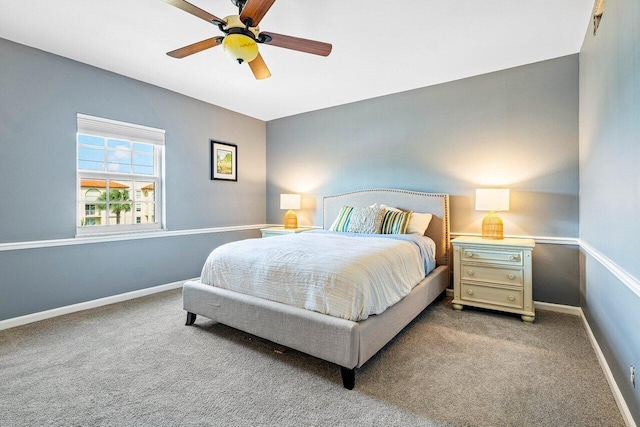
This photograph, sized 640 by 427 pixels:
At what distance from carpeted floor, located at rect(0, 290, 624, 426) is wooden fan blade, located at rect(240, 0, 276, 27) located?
2.29 metres

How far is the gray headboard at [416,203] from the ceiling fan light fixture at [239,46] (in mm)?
2464

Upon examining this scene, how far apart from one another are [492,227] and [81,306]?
14.4 feet

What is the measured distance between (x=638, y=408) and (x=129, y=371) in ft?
9.10

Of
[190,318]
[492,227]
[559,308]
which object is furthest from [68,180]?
[559,308]

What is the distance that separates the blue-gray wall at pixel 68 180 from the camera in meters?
2.71

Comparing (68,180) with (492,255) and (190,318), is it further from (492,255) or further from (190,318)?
(492,255)

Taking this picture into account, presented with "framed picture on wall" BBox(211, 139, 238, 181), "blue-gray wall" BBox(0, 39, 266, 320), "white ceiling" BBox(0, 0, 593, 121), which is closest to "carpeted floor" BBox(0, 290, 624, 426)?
"blue-gray wall" BBox(0, 39, 266, 320)

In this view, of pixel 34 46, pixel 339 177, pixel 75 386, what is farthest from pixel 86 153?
pixel 339 177

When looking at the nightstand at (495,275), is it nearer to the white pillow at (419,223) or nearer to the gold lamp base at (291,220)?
the white pillow at (419,223)

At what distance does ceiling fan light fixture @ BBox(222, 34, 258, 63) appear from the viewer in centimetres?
196

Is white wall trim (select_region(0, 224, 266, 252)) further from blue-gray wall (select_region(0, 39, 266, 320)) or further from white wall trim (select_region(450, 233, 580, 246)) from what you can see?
white wall trim (select_region(450, 233, 580, 246))

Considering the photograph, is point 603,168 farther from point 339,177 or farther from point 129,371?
point 129,371

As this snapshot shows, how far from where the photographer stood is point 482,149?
341 cm

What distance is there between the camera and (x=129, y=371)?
6.46 ft
